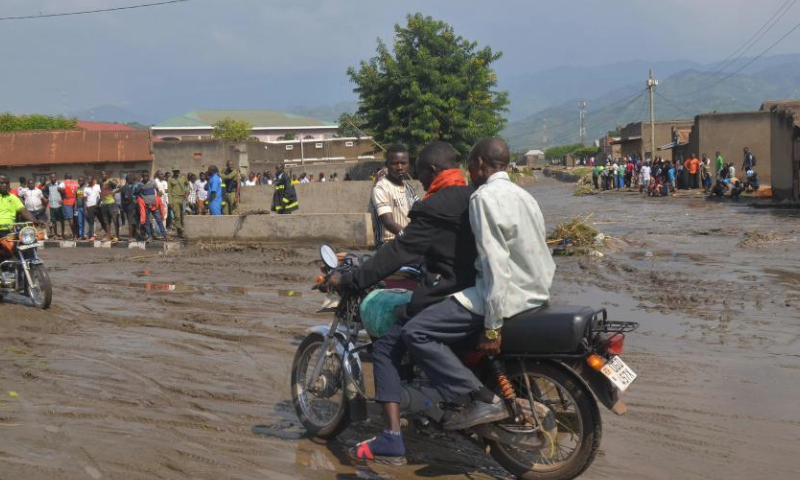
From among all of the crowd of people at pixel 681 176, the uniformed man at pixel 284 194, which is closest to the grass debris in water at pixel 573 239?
the uniformed man at pixel 284 194

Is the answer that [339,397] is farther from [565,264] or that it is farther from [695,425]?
[565,264]

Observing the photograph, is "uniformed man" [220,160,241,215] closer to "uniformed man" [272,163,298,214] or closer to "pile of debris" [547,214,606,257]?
"uniformed man" [272,163,298,214]

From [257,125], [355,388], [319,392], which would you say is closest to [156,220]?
[319,392]

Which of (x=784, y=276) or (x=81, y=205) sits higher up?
(x=81, y=205)

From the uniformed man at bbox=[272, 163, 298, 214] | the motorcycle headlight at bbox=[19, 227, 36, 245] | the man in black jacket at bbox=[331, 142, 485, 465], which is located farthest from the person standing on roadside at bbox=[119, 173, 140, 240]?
the man in black jacket at bbox=[331, 142, 485, 465]

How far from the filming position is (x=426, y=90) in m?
38.5

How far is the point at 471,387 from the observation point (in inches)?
177

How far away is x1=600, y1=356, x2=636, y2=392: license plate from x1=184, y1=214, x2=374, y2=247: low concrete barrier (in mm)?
12717

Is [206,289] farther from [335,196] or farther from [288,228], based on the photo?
[335,196]

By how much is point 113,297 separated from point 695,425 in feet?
28.3

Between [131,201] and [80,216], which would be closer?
[131,201]

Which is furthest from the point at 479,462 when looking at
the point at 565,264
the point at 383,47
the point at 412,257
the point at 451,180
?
the point at 383,47

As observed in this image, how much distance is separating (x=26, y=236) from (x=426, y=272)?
7.58 m

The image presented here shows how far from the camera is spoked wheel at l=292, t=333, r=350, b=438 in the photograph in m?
5.27
